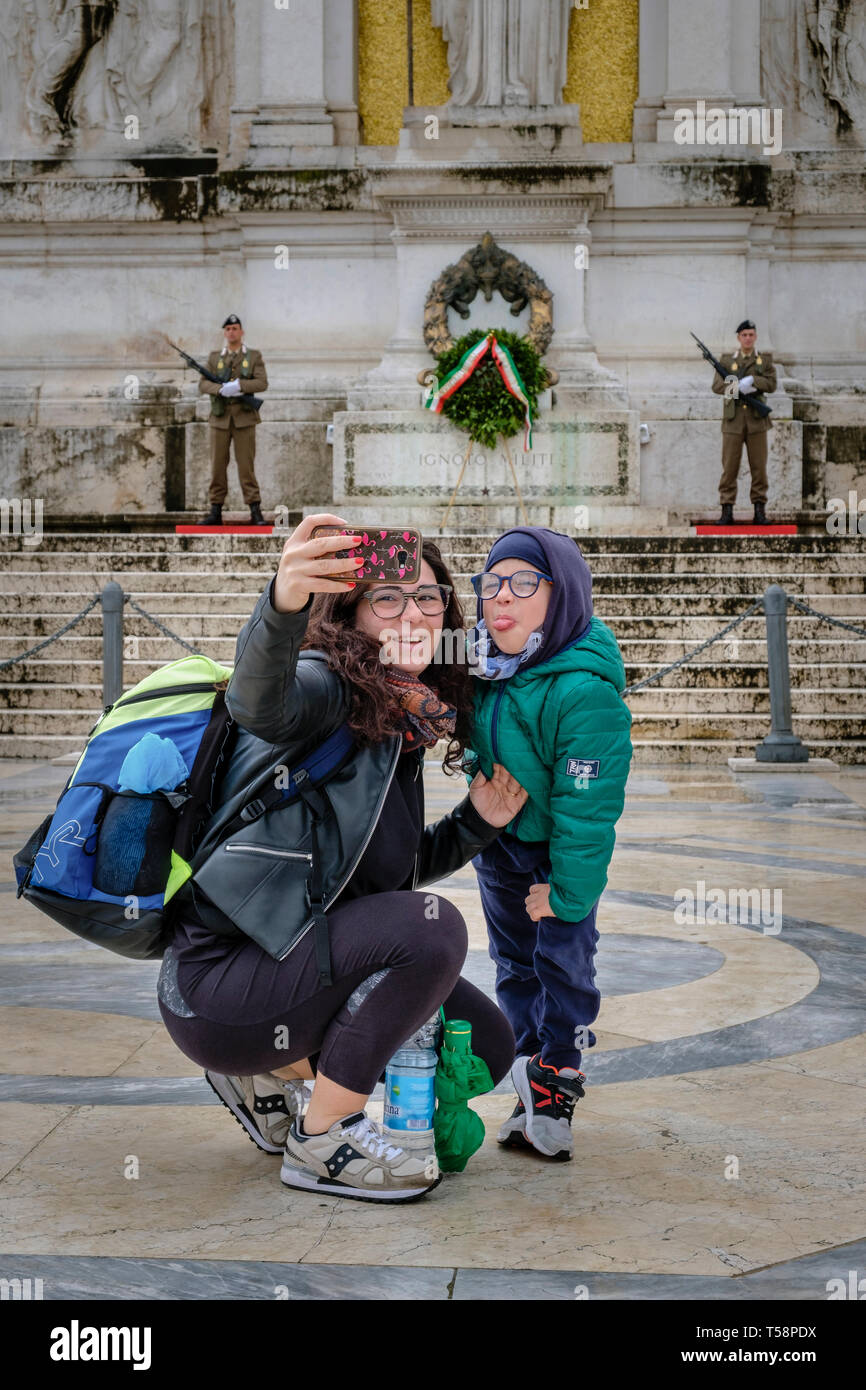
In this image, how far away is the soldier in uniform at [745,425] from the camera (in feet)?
51.2

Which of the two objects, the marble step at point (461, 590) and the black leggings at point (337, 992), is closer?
the black leggings at point (337, 992)

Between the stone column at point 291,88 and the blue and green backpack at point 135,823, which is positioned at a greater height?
the stone column at point 291,88

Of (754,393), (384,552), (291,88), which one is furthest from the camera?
(291,88)

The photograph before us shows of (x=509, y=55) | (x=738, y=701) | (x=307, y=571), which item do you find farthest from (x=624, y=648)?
(x=307, y=571)

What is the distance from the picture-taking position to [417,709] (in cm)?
346

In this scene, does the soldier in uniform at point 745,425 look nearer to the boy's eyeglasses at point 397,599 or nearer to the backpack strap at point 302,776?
the boy's eyeglasses at point 397,599

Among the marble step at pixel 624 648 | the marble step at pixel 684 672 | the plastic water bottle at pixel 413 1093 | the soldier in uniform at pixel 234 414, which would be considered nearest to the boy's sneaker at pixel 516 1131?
the plastic water bottle at pixel 413 1093

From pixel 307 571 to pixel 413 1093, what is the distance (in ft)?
3.77

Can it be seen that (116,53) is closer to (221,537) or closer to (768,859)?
(221,537)

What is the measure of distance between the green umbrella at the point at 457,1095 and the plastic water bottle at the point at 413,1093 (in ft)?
0.10

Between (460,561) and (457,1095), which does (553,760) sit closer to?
(457,1095)

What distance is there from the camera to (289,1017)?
3348mm

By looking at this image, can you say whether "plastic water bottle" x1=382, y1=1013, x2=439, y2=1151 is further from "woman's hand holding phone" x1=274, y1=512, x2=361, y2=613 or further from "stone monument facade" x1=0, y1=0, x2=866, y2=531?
"stone monument facade" x1=0, y1=0, x2=866, y2=531

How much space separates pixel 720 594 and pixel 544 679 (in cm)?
972
